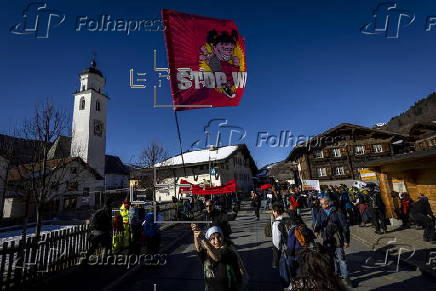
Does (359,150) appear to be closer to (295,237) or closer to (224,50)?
(295,237)

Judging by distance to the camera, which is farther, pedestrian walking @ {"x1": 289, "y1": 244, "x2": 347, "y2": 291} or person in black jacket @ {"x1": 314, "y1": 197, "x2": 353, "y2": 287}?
person in black jacket @ {"x1": 314, "y1": 197, "x2": 353, "y2": 287}

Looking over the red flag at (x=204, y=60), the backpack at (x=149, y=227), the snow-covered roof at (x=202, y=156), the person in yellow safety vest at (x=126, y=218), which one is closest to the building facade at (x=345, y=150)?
the snow-covered roof at (x=202, y=156)

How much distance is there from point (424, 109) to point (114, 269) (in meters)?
93.3

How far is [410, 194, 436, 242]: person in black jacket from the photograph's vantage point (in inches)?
302

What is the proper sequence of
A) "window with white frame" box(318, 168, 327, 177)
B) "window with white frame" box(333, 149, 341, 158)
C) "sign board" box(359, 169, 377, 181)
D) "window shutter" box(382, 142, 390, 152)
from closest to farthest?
"sign board" box(359, 169, 377, 181), "window shutter" box(382, 142, 390, 152), "window with white frame" box(333, 149, 341, 158), "window with white frame" box(318, 168, 327, 177)

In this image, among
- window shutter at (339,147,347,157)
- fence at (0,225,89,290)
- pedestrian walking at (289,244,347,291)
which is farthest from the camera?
window shutter at (339,147,347,157)

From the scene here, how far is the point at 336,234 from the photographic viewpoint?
5.03 metres

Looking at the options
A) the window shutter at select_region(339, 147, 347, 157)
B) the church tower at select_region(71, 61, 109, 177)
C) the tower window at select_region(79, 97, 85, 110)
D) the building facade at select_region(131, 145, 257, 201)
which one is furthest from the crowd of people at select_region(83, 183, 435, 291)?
the tower window at select_region(79, 97, 85, 110)

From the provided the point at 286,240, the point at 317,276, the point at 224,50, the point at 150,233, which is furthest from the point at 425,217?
the point at 150,233

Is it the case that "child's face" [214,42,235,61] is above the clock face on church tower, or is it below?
below

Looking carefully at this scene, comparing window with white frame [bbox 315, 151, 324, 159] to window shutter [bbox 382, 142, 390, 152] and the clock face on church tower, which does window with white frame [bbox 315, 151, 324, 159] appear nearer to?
window shutter [bbox 382, 142, 390, 152]

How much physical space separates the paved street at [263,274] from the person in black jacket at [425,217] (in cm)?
197

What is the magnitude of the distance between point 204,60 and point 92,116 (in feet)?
170

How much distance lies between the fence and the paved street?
201 cm
